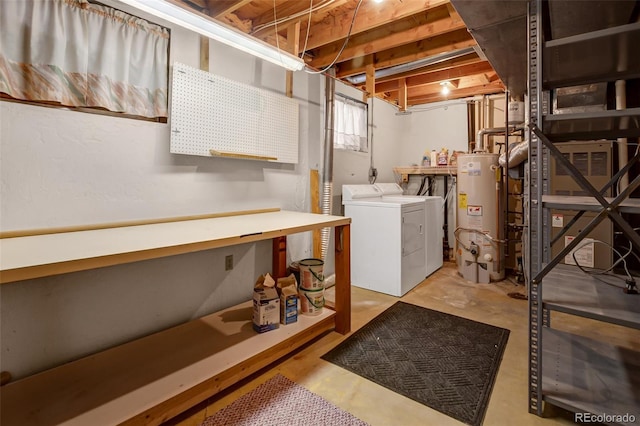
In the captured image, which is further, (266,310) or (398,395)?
(266,310)

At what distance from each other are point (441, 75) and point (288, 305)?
12.2 feet

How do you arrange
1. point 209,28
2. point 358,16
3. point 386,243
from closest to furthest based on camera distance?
1. point 209,28
2. point 358,16
3. point 386,243

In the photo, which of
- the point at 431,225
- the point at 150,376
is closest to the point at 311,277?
the point at 150,376

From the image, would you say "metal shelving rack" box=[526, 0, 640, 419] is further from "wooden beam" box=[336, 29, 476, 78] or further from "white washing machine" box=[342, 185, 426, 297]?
"wooden beam" box=[336, 29, 476, 78]

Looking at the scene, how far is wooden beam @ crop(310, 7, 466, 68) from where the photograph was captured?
109 inches

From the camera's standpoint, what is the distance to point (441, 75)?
13.5 ft

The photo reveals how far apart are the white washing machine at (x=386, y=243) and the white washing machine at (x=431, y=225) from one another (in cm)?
15

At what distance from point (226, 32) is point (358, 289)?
2554 millimetres

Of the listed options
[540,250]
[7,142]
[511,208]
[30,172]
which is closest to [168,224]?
[30,172]

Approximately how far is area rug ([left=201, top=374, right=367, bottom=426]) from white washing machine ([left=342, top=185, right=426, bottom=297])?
5.40 feet

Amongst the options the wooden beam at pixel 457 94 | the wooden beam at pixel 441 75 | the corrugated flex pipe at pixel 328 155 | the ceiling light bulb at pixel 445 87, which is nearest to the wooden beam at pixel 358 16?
the corrugated flex pipe at pixel 328 155

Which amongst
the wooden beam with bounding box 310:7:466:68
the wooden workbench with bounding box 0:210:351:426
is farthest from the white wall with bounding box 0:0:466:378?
the wooden beam with bounding box 310:7:466:68

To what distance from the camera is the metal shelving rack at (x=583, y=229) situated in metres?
1.21

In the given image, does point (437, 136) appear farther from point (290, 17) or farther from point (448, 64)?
point (290, 17)
